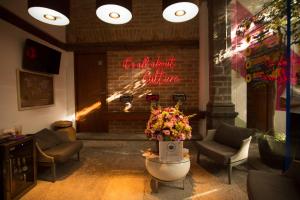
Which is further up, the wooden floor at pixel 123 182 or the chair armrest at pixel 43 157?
the chair armrest at pixel 43 157

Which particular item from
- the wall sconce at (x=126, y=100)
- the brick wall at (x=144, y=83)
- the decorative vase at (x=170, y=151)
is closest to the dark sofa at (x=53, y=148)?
the decorative vase at (x=170, y=151)

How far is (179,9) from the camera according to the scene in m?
2.20

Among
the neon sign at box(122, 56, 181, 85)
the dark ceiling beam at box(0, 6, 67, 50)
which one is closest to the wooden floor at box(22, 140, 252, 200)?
the neon sign at box(122, 56, 181, 85)

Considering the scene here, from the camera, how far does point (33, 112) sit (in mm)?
3826

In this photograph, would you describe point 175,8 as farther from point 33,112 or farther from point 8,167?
point 33,112

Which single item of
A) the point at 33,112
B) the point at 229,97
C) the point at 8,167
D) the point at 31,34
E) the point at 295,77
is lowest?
the point at 8,167

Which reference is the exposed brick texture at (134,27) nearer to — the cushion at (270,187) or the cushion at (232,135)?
the cushion at (232,135)

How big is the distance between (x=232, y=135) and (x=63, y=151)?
8.71 ft

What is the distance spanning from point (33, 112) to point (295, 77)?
4490 mm

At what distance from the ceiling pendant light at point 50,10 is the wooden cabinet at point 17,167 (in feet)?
5.19

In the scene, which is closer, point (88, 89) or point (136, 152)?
point (136, 152)

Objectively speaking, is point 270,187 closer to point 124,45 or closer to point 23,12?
point 124,45

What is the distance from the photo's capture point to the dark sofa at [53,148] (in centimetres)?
282

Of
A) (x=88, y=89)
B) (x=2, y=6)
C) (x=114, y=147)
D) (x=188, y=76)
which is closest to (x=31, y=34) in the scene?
(x=2, y=6)
